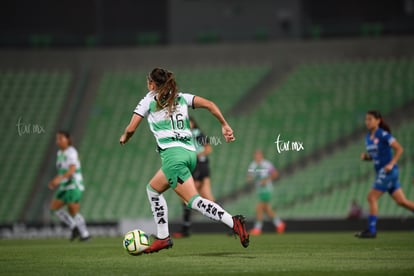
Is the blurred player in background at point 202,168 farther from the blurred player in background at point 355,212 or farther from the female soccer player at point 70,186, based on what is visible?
the blurred player in background at point 355,212

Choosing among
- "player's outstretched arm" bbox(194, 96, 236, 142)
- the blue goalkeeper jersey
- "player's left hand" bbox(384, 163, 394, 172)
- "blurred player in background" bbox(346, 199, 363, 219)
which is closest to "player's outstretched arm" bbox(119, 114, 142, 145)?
"player's outstretched arm" bbox(194, 96, 236, 142)

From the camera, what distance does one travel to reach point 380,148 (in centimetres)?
1755

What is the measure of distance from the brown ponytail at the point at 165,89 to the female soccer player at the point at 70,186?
680 centimetres

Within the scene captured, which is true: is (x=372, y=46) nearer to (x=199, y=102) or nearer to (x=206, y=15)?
(x=206, y=15)

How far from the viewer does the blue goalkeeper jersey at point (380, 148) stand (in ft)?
57.3

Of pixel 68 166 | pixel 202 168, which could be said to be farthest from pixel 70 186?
pixel 202 168

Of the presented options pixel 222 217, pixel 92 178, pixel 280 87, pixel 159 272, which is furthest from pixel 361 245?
pixel 280 87

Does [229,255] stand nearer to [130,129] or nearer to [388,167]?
[130,129]

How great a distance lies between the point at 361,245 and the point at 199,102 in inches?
164

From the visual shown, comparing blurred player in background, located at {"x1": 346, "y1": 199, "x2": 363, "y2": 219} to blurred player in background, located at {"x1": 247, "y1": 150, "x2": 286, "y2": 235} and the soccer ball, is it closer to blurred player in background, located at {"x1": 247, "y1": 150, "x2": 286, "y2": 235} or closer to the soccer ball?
blurred player in background, located at {"x1": 247, "y1": 150, "x2": 286, "y2": 235}

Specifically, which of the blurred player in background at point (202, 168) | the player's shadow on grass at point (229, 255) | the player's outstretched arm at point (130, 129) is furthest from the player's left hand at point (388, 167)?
the player's outstretched arm at point (130, 129)

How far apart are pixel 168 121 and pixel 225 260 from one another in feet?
6.57

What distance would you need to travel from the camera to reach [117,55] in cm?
3497

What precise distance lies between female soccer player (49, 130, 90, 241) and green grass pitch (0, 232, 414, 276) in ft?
11.7
